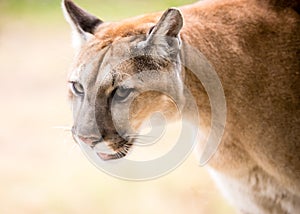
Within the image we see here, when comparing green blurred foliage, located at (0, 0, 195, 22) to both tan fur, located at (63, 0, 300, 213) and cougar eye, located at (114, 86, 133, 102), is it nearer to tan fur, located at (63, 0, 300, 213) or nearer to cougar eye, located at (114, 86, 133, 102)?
tan fur, located at (63, 0, 300, 213)

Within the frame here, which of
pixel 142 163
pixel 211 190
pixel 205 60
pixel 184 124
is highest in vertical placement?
pixel 205 60

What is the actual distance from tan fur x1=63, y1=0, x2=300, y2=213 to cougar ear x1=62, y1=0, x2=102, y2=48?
29 mm

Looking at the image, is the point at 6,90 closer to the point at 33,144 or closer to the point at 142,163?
the point at 33,144

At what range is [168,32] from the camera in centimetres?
199

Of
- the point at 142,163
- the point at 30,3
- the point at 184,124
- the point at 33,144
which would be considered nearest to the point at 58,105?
the point at 33,144

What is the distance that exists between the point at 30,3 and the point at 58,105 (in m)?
0.75

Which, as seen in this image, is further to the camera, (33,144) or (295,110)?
(33,144)

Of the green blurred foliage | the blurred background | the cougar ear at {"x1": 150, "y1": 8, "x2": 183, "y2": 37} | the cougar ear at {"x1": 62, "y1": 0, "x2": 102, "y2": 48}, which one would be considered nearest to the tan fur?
the cougar ear at {"x1": 62, "y1": 0, "x2": 102, "y2": 48}

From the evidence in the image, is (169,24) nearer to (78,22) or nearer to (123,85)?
(123,85)

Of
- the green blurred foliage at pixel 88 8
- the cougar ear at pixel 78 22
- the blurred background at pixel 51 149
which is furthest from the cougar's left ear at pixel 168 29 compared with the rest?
the green blurred foliage at pixel 88 8

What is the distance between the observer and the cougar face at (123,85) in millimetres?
A: 2004

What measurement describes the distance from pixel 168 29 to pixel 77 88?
301 mm

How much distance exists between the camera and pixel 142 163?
2.41 m

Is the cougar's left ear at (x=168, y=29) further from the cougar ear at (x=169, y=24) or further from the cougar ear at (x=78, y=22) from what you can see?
the cougar ear at (x=78, y=22)
